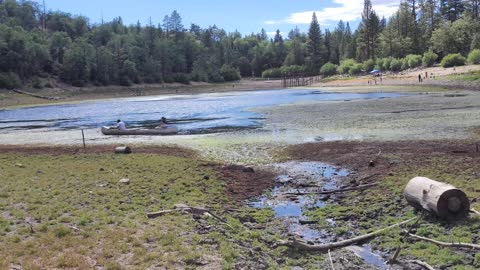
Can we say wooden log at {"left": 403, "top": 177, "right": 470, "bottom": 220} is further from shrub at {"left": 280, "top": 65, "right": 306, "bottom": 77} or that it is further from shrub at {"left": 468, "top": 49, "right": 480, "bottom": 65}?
shrub at {"left": 280, "top": 65, "right": 306, "bottom": 77}

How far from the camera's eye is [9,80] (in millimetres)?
112188

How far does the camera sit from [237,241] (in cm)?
1063

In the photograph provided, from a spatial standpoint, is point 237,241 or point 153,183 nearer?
point 237,241

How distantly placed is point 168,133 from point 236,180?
18.5 metres

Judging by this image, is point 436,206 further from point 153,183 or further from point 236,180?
point 153,183

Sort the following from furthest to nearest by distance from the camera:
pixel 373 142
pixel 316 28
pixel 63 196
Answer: pixel 316 28, pixel 373 142, pixel 63 196

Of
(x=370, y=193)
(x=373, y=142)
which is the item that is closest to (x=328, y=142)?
(x=373, y=142)

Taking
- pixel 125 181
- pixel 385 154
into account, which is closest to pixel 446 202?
pixel 385 154

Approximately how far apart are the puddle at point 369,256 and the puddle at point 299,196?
87 centimetres

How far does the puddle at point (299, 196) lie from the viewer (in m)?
12.0

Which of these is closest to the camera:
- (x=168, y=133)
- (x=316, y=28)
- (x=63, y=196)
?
(x=63, y=196)

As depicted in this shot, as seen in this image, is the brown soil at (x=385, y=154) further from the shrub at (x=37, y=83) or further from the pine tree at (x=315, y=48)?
the pine tree at (x=315, y=48)

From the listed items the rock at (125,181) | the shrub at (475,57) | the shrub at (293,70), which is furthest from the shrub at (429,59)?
the rock at (125,181)

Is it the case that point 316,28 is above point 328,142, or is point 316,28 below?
above
